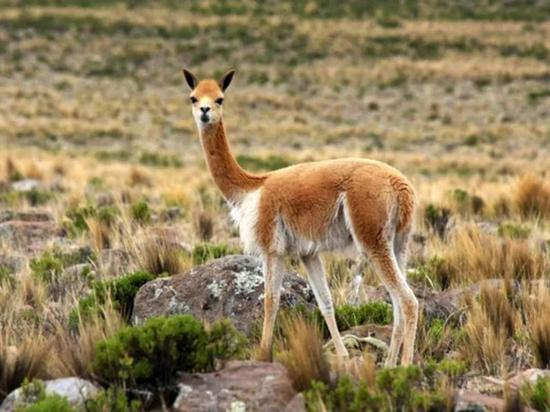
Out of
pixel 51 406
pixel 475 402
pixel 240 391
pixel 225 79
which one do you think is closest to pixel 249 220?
pixel 225 79

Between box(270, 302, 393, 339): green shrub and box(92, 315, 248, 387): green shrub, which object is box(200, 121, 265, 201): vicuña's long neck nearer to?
box(270, 302, 393, 339): green shrub

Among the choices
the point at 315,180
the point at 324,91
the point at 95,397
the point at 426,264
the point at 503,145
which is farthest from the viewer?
the point at 324,91

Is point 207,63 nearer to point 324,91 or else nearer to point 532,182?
point 324,91

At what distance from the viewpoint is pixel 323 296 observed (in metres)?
6.41

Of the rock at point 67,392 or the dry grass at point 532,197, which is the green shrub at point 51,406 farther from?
the dry grass at point 532,197

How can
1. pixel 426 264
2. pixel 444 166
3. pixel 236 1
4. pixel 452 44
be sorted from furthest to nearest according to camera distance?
pixel 236 1 < pixel 452 44 < pixel 444 166 < pixel 426 264

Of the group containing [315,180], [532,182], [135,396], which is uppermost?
[315,180]

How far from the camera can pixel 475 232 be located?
10352 mm

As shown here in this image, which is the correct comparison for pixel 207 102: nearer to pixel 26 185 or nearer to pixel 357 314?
pixel 357 314

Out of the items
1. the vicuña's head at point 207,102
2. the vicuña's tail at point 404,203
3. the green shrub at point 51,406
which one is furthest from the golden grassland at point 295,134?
the vicuña's head at point 207,102

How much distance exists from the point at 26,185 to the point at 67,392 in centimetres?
1367

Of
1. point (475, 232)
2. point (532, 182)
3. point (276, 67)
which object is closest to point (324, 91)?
point (276, 67)

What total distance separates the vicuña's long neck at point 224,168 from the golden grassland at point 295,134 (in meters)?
1.10

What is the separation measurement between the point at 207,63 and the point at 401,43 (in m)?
10.7
